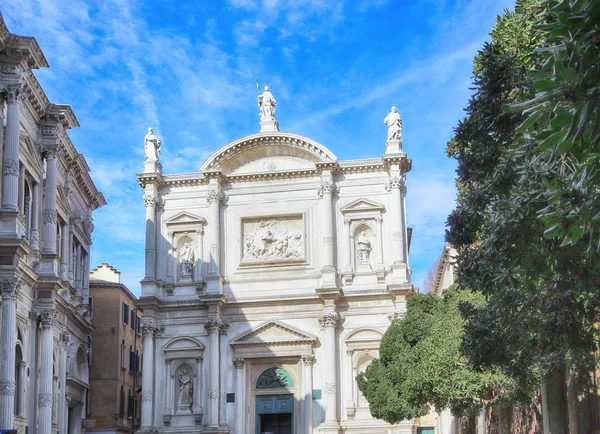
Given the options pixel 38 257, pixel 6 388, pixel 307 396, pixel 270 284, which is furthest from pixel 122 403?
pixel 6 388

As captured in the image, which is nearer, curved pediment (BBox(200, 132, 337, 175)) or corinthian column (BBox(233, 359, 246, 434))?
corinthian column (BBox(233, 359, 246, 434))

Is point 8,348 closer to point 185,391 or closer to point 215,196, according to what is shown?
point 185,391

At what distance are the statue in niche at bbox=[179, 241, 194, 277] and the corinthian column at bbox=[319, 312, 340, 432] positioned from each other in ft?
19.9

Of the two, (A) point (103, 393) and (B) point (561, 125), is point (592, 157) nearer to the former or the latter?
(B) point (561, 125)

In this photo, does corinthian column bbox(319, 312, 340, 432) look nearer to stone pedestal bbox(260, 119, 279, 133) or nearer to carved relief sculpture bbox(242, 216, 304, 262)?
carved relief sculpture bbox(242, 216, 304, 262)

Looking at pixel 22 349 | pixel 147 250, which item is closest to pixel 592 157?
pixel 22 349

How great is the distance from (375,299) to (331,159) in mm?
6013

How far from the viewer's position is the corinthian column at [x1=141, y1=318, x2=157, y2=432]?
34.9 metres

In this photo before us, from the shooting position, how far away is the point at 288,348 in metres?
34.9

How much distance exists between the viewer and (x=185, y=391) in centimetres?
3544

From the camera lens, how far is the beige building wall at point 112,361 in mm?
41981

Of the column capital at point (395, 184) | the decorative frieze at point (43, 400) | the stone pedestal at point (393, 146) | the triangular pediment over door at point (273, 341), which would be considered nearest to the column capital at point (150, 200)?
the triangular pediment over door at point (273, 341)

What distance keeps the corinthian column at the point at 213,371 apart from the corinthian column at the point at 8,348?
10.5 metres

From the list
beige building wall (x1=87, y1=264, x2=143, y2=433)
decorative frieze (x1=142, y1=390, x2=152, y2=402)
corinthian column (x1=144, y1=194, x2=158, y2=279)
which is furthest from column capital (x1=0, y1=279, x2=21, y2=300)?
beige building wall (x1=87, y1=264, x2=143, y2=433)
